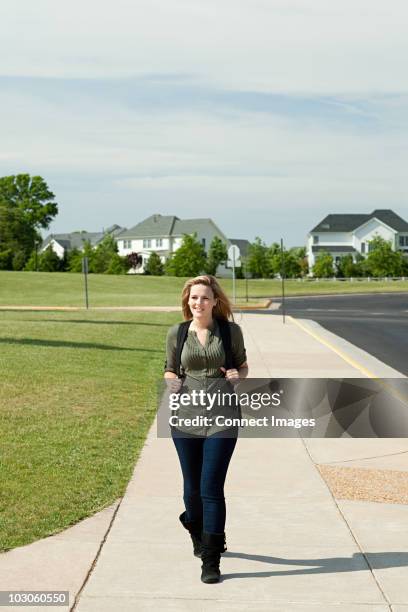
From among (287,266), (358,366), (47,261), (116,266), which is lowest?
(287,266)

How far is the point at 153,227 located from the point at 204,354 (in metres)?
142

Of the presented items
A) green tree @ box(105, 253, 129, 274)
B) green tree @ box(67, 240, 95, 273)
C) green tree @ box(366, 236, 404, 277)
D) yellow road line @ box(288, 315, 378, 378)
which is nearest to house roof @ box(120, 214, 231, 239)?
green tree @ box(67, 240, 95, 273)

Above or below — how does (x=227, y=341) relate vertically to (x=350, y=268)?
above

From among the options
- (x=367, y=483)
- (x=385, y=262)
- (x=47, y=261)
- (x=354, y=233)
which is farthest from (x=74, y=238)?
(x=367, y=483)

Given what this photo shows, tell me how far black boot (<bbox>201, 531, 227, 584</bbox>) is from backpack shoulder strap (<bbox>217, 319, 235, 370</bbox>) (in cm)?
100

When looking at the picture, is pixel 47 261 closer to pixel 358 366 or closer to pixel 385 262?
pixel 385 262

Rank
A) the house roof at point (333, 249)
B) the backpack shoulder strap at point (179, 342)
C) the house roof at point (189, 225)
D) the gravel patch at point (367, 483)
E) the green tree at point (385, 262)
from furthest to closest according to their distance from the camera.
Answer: the house roof at point (189, 225) → the house roof at point (333, 249) → the green tree at point (385, 262) → the gravel patch at point (367, 483) → the backpack shoulder strap at point (179, 342)

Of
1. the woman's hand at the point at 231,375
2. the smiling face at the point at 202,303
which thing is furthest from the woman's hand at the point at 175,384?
the smiling face at the point at 202,303

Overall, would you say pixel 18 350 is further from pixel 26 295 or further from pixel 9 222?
pixel 9 222

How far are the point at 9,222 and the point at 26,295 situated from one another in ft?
69.0

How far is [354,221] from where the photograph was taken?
478 ft

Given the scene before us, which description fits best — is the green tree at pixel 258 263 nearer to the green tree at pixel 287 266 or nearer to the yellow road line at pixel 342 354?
the green tree at pixel 287 266

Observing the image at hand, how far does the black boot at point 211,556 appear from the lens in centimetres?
549

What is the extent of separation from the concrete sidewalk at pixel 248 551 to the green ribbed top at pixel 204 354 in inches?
46.2
